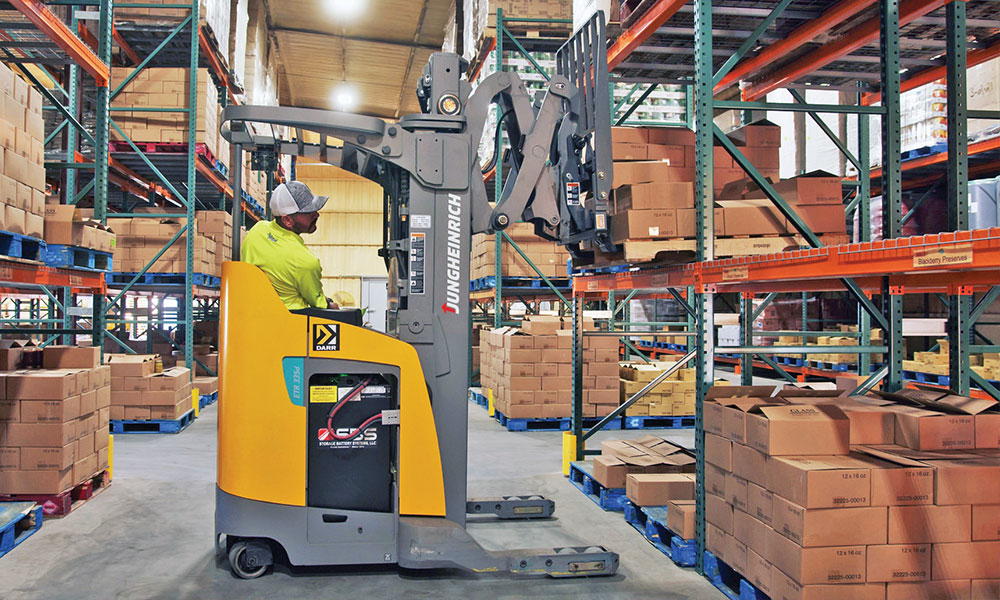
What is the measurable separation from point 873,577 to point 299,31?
19279mm

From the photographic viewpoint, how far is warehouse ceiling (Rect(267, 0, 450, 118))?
17.4m

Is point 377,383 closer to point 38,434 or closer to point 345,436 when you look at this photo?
point 345,436

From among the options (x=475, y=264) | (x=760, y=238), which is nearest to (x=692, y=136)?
(x=760, y=238)

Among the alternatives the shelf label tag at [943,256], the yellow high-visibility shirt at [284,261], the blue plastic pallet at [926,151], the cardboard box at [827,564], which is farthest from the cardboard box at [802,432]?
the blue plastic pallet at [926,151]

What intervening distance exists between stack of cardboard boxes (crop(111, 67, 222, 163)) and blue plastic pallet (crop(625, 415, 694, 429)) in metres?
6.98

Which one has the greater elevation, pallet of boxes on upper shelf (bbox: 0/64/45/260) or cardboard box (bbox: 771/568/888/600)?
pallet of boxes on upper shelf (bbox: 0/64/45/260)

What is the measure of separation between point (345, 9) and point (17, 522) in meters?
15.1

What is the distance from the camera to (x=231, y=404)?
147 inches

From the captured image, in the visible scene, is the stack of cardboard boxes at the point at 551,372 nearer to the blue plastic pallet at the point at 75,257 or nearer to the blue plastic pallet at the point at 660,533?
the blue plastic pallet at the point at 660,533

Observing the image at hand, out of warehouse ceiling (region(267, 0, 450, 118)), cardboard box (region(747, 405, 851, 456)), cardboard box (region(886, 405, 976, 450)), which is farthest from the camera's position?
warehouse ceiling (region(267, 0, 450, 118))

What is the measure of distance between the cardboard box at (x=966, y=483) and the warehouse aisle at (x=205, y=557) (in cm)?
130

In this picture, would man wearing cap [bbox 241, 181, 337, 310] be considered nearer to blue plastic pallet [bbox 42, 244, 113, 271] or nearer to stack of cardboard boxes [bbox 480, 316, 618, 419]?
blue plastic pallet [bbox 42, 244, 113, 271]

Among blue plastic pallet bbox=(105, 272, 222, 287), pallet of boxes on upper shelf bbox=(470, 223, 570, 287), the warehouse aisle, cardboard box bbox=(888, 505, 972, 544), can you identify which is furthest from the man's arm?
blue plastic pallet bbox=(105, 272, 222, 287)

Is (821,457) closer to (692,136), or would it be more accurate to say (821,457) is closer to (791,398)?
(791,398)
